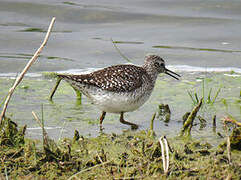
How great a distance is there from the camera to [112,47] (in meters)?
11.0

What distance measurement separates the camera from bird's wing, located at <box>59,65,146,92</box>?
652 cm

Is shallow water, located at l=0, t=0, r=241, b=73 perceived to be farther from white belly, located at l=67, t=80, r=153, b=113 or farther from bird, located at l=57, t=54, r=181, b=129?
white belly, located at l=67, t=80, r=153, b=113

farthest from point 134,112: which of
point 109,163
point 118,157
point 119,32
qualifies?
point 119,32

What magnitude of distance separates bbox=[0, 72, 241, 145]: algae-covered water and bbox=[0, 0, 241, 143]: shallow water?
1 cm

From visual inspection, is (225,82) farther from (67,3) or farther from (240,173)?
(67,3)

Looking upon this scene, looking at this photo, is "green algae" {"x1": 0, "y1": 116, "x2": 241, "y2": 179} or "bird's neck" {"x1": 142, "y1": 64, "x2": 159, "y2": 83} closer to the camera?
"green algae" {"x1": 0, "y1": 116, "x2": 241, "y2": 179}

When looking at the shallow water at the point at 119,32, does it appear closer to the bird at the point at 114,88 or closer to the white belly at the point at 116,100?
the bird at the point at 114,88

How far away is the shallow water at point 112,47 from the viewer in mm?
7227

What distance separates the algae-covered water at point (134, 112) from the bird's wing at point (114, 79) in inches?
22.2

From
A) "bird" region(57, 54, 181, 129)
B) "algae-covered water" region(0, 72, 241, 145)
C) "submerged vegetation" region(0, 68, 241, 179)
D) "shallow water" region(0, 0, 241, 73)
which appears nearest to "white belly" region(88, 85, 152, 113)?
"bird" region(57, 54, 181, 129)

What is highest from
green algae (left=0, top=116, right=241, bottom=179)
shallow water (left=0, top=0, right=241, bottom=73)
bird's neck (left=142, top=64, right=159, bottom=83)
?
shallow water (left=0, top=0, right=241, bottom=73)

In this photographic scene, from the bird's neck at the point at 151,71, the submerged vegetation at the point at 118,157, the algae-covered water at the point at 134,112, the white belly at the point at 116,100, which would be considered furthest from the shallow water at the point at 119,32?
the submerged vegetation at the point at 118,157

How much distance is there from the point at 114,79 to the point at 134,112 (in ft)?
3.48

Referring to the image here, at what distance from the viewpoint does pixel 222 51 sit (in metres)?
10.8
